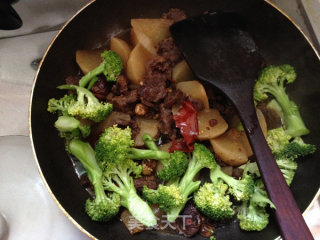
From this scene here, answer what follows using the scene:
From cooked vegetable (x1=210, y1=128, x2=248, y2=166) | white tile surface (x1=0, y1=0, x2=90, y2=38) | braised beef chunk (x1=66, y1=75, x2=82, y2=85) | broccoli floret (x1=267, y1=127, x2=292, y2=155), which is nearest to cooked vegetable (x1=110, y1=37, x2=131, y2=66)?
braised beef chunk (x1=66, y1=75, x2=82, y2=85)

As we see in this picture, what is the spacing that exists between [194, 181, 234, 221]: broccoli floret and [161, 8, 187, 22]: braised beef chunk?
38.8 inches

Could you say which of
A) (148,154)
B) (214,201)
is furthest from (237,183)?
(148,154)

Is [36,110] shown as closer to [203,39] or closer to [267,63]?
[203,39]

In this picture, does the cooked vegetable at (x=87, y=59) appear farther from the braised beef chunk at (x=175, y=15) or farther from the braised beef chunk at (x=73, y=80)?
the braised beef chunk at (x=175, y=15)

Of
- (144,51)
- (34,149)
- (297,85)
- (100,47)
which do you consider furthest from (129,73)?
(297,85)

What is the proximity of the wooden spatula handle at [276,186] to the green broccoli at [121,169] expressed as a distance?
0.59 metres

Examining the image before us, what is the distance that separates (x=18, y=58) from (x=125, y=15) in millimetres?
809

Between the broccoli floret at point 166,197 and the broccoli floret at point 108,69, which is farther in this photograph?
the broccoli floret at point 108,69

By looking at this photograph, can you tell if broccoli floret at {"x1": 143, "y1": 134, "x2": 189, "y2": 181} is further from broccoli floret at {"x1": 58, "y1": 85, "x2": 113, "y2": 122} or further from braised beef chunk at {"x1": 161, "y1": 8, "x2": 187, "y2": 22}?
braised beef chunk at {"x1": 161, "y1": 8, "x2": 187, "y2": 22}

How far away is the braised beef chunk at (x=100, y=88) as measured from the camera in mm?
1882

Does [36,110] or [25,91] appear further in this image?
[25,91]

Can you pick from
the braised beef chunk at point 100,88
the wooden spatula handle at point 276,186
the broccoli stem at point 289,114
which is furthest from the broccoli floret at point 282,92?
the braised beef chunk at point 100,88

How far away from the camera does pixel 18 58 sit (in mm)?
2277

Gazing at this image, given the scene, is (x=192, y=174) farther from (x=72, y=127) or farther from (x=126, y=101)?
(x=72, y=127)
